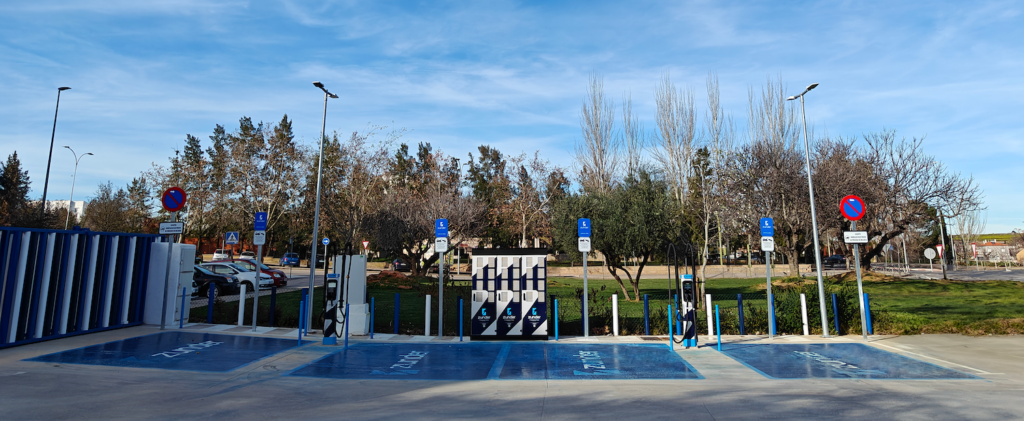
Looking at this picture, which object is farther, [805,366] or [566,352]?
[566,352]

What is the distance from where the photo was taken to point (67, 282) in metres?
11.1

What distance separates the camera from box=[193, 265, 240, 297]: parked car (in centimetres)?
2119

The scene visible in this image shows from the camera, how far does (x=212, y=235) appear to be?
191 feet

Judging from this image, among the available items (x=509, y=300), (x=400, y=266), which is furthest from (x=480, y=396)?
(x=400, y=266)

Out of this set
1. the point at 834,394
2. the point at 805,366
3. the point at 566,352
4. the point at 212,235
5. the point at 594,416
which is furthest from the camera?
the point at 212,235

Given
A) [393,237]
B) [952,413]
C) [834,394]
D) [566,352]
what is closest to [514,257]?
[566,352]

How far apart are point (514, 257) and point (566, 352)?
251 cm

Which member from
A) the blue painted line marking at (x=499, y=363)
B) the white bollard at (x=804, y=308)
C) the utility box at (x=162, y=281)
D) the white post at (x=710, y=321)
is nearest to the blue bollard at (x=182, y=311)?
the utility box at (x=162, y=281)

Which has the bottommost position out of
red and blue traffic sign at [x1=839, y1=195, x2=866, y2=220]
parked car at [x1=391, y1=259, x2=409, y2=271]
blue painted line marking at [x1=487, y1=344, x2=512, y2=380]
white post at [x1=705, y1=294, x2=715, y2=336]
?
blue painted line marking at [x1=487, y1=344, x2=512, y2=380]

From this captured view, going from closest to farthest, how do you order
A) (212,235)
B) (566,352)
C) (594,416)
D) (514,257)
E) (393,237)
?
1. (594,416)
2. (566,352)
3. (514,257)
4. (393,237)
5. (212,235)

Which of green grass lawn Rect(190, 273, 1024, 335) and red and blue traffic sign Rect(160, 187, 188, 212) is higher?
red and blue traffic sign Rect(160, 187, 188, 212)

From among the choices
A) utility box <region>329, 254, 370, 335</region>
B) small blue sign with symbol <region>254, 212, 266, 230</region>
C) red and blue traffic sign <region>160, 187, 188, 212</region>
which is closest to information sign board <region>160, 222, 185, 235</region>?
red and blue traffic sign <region>160, 187, 188, 212</region>

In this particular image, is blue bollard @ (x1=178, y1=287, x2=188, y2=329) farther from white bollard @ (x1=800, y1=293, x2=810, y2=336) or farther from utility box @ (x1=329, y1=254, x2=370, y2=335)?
white bollard @ (x1=800, y1=293, x2=810, y2=336)

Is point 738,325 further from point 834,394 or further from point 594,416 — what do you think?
point 594,416
